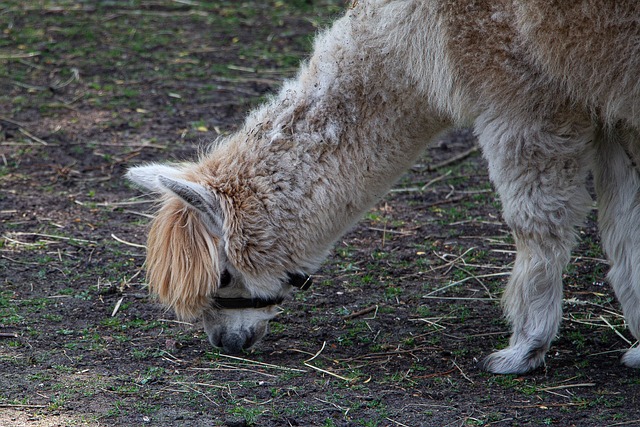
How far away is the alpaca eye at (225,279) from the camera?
435 cm

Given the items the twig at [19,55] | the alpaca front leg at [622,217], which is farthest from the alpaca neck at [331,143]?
the twig at [19,55]

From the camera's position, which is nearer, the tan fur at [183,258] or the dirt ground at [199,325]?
the dirt ground at [199,325]

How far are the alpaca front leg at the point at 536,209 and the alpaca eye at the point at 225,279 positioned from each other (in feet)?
4.18

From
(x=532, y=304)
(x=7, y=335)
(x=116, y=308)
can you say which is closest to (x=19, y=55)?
(x=116, y=308)

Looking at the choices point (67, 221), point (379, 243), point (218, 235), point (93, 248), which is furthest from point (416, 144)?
point (67, 221)

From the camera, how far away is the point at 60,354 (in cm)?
446

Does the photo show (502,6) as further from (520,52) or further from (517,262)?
(517,262)

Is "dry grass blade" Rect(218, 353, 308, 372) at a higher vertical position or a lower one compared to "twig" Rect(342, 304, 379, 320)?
higher

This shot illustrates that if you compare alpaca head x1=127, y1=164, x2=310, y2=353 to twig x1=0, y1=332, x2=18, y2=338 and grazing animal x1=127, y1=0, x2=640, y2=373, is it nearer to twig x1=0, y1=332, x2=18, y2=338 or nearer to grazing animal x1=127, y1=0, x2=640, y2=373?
grazing animal x1=127, y1=0, x2=640, y2=373

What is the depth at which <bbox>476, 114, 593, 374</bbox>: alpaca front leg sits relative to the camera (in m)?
4.05

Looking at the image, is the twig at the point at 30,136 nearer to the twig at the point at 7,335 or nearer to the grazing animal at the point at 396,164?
the twig at the point at 7,335

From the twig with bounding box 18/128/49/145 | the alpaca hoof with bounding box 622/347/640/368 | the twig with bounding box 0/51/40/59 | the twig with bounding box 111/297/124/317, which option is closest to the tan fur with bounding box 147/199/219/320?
the twig with bounding box 111/297/124/317

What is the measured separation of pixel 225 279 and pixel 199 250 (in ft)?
0.67

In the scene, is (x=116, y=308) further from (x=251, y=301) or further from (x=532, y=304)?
(x=532, y=304)
